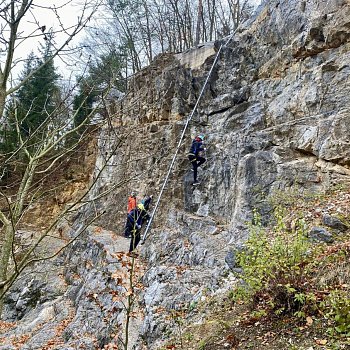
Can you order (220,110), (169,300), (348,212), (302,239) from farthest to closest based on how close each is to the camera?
(220,110) → (169,300) → (348,212) → (302,239)

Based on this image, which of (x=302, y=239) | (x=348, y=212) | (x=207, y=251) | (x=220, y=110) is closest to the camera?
(x=302, y=239)

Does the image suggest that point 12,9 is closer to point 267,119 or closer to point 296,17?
point 267,119

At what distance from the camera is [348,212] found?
6.83m

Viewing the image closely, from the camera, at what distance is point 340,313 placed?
3.76 meters

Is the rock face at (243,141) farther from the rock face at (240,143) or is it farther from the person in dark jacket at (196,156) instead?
the person in dark jacket at (196,156)

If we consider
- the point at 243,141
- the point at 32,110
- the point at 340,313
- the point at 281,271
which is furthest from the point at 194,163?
the point at 340,313

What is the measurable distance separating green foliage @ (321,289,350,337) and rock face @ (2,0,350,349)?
306 centimetres

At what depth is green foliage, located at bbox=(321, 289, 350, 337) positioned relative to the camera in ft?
12.2

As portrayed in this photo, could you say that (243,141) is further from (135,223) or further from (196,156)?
(135,223)

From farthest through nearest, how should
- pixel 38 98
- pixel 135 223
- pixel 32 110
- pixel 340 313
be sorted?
pixel 38 98
pixel 32 110
pixel 135 223
pixel 340 313

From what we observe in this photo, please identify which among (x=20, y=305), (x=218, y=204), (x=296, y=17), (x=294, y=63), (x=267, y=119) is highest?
(x=296, y=17)

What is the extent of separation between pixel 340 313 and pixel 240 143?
331 inches

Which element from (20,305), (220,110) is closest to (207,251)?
(220,110)

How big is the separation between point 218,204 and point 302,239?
7.26m
